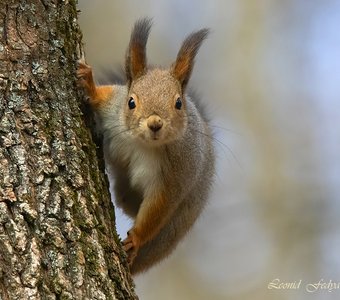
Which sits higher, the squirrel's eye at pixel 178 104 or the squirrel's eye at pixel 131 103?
the squirrel's eye at pixel 178 104

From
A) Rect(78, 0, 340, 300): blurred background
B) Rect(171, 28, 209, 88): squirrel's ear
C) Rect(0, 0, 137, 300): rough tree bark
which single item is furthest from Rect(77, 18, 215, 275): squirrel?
Rect(78, 0, 340, 300): blurred background

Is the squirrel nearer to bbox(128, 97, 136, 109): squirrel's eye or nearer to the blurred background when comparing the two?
bbox(128, 97, 136, 109): squirrel's eye

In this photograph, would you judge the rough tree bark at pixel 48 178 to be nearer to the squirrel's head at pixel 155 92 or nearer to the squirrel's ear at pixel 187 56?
the squirrel's head at pixel 155 92

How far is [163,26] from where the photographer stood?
5641 mm

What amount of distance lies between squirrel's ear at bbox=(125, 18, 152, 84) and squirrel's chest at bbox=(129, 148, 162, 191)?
27cm

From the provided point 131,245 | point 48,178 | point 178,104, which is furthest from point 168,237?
point 48,178

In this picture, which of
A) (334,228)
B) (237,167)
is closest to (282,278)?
(334,228)

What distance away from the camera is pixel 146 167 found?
2.73 meters

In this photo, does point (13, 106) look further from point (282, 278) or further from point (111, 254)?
point (282, 278)

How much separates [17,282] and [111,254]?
32cm

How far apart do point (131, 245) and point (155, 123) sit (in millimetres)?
503

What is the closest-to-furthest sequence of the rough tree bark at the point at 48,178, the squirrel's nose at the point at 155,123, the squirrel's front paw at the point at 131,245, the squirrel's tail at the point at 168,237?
the rough tree bark at the point at 48,178, the squirrel's nose at the point at 155,123, the squirrel's front paw at the point at 131,245, the squirrel's tail at the point at 168,237

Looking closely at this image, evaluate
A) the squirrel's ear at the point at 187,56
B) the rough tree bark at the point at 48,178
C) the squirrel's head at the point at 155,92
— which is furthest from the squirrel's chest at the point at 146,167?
the rough tree bark at the point at 48,178

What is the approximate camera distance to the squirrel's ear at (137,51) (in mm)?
2572
